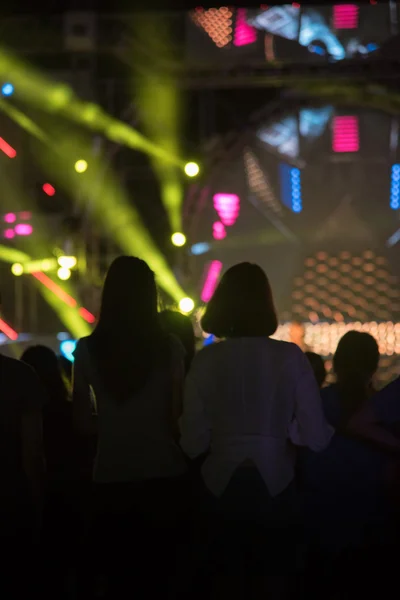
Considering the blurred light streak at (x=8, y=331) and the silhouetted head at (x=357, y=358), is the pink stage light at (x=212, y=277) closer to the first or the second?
the blurred light streak at (x=8, y=331)

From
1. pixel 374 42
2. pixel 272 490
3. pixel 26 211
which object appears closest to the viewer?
pixel 272 490

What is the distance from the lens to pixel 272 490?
90.4 inches

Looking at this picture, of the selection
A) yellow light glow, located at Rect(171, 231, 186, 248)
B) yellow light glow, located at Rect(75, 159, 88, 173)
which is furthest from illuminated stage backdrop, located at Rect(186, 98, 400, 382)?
yellow light glow, located at Rect(75, 159, 88, 173)

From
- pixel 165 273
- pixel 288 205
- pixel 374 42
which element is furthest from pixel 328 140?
pixel 165 273

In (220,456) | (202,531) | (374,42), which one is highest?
(374,42)

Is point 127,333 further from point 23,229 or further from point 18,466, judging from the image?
point 23,229

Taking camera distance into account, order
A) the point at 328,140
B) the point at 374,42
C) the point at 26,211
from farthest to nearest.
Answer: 1. the point at 328,140
2. the point at 26,211
3. the point at 374,42

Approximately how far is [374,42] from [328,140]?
2055mm

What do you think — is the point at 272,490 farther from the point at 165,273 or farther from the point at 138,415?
the point at 165,273

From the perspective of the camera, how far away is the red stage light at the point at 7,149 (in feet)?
33.0

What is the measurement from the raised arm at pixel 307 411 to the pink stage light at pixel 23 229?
795 centimetres

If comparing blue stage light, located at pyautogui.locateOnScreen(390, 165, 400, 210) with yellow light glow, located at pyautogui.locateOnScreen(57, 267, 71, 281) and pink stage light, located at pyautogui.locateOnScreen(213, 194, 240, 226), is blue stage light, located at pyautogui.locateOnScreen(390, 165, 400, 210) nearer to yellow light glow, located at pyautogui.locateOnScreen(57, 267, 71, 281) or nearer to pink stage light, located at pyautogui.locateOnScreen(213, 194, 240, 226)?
pink stage light, located at pyautogui.locateOnScreen(213, 194, 240, 226)

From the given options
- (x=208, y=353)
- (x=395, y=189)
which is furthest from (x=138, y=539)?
(x=395, y=189)

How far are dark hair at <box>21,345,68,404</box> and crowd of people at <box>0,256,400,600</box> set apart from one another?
108 cm
